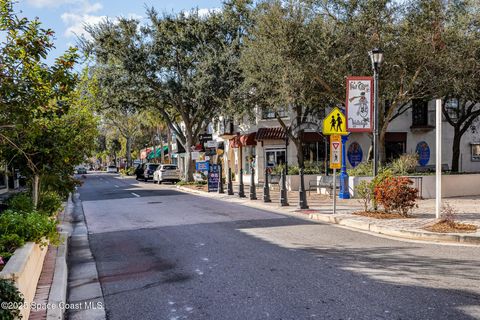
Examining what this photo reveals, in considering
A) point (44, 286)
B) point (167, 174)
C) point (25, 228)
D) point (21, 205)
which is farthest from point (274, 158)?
point (44, 286)

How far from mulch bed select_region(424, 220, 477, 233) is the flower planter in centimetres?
813

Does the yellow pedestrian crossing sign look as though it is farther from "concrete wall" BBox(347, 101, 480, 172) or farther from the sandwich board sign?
"concrete wall" BBox(347, 101, 480, 172)

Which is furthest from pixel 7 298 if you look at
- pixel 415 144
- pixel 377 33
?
pixel 415 144

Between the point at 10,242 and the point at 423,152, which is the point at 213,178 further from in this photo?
the point at 10,242

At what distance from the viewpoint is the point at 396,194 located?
40.3 feet

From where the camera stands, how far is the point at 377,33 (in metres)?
18.0

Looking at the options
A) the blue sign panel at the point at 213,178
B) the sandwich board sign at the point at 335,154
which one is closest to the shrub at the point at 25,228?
the sandwich board sign at the point at 335,154

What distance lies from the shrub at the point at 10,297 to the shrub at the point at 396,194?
1038 centimetres

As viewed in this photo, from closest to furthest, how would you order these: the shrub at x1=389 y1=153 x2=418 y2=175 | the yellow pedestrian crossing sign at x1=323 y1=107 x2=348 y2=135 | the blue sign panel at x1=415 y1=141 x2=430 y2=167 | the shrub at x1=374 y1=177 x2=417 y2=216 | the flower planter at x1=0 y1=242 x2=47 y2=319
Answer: the flower planter at x1=0 y1=242 x2=47 y2=319 < the shrub at x1=374 y1=177 x2=417 y2=216 < the yellow pedestrian crossing sign at x1=323 y1=107 x2=348 y2=135 < the shrub at x1=389 y1=153 x2=418 y2=175 < the blue sign panel at x1=415 y1=141 x2=430 y2=167

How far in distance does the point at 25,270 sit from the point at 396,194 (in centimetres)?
994

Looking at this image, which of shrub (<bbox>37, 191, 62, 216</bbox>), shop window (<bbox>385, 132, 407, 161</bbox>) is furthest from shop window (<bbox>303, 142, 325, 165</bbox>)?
shrub (<bbox>37, 191, 62, 216</bbox>)

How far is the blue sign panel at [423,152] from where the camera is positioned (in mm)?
32969

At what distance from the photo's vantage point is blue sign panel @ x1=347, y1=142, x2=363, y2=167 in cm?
3222

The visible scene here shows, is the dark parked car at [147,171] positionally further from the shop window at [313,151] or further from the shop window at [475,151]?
the shop window at [475,151]
